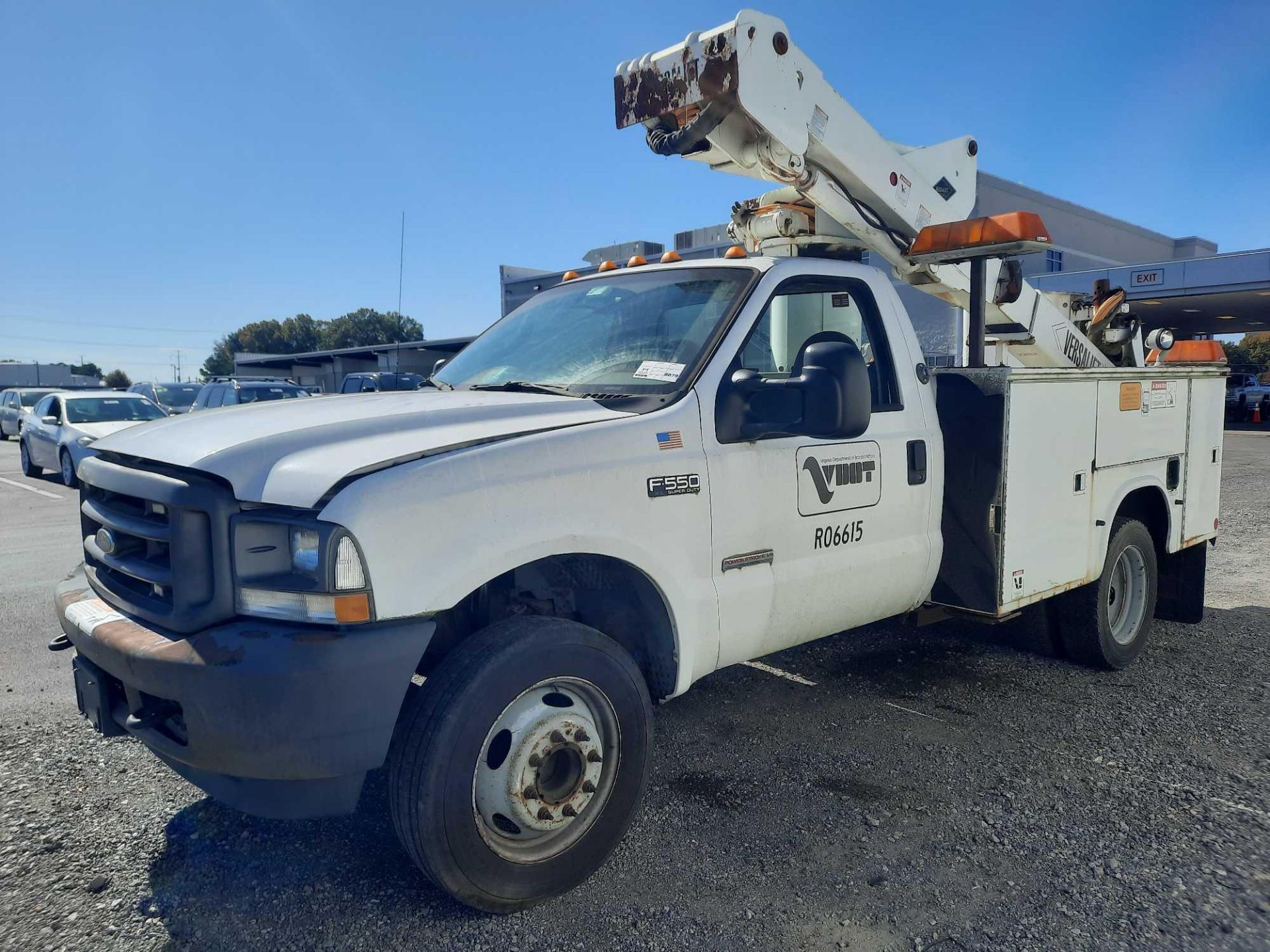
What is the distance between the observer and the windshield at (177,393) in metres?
20.4

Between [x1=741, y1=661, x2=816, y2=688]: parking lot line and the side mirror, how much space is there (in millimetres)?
1947

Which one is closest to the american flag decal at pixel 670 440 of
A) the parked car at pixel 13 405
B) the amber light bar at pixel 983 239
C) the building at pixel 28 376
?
the amber light bar at pixel 983 239

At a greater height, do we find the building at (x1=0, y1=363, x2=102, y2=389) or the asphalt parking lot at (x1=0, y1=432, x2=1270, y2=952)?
the building at (x1=0, y1=363, x2=102, y2=389)

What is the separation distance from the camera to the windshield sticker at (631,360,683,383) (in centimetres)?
336

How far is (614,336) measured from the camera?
3.76 metres

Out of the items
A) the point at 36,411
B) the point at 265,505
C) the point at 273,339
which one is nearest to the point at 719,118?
the point at 265,505

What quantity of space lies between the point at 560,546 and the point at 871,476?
5.38 feet

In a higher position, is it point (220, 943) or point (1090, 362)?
point (1090, 362)

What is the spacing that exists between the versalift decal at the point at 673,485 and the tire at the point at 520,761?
20.5 inches

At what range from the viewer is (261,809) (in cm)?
255

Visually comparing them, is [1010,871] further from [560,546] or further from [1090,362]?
[1090,362]

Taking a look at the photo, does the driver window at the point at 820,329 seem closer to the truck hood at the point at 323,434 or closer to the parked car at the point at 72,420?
the truck hood at the point at 323,434

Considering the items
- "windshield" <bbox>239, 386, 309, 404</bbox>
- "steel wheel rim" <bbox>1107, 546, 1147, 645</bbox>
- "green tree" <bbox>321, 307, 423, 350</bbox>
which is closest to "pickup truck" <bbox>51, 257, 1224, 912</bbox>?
"steel wheel rim" <bbox>1107, 546, 1147, 645</bbox>

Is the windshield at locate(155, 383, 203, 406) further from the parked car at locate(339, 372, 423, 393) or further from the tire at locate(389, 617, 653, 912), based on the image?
the tire at locate(389, 617, 653, 912)
